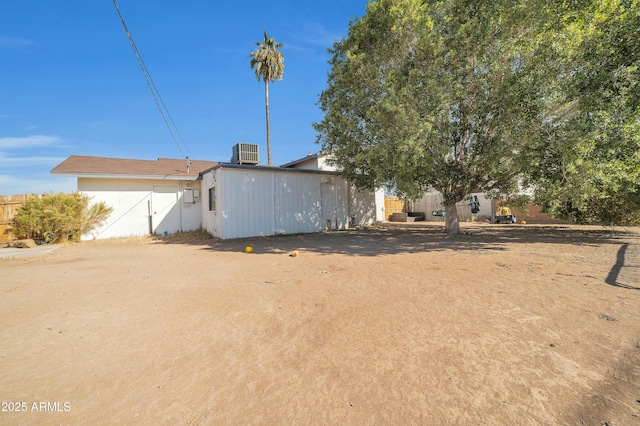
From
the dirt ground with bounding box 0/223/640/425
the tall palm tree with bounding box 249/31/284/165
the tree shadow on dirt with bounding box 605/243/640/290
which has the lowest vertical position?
the dirt ground with bounding box 0/223/640/425

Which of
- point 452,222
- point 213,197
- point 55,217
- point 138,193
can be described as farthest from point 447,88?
point 55,217

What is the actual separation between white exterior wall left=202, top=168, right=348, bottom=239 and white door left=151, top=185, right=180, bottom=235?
1.41 meters

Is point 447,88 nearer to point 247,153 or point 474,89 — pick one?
point 474,89

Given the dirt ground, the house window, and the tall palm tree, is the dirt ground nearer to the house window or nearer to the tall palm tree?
the house window

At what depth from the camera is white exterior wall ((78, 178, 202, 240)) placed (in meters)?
13.0

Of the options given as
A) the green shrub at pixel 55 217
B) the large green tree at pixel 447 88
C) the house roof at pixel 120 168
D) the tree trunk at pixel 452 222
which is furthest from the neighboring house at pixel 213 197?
the tree trunk at pixel 452 222

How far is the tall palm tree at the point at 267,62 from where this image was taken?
2172 cm

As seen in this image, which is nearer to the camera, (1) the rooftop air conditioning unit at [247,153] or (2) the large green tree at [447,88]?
(2) the large green tree at [447,88]

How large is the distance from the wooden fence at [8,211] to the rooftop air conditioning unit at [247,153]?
27.6 ft

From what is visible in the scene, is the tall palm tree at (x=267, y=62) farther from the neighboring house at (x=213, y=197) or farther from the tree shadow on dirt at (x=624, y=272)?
the tree shadow on dirt at (x=624, y=272)

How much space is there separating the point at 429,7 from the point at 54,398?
12.9 meters

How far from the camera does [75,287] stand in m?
5.14

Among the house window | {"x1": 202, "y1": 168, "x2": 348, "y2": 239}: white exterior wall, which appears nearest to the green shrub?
the house window

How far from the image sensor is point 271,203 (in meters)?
13.4
